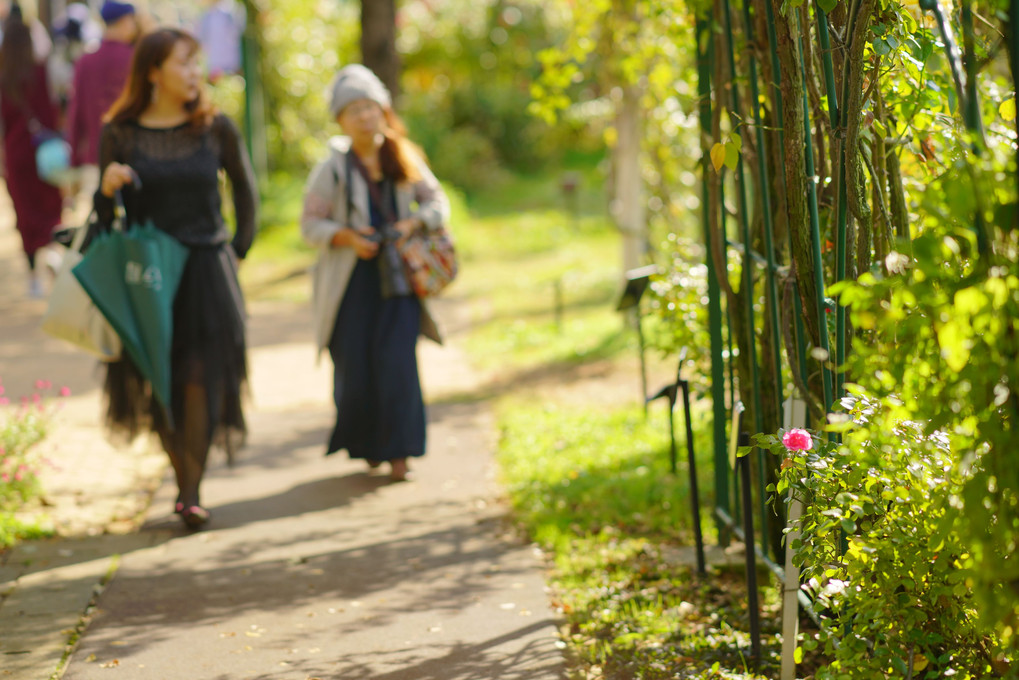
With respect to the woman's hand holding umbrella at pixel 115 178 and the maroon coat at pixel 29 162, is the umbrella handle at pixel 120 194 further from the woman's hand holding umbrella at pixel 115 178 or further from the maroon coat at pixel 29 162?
the maroon coat at pixel 29 162

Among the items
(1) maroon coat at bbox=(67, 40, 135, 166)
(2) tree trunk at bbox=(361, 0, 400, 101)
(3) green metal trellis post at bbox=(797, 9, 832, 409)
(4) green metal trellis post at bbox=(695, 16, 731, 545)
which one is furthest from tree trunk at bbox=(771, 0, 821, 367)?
(2) tree trunk at bbox=(361, 0, 400, 101)

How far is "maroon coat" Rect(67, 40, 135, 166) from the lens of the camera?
8.48 metres

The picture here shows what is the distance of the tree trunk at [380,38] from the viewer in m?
11.6

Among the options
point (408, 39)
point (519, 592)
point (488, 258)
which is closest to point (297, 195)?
point (488, 258)

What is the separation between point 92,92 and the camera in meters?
8.60

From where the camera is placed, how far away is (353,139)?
5.70 metres

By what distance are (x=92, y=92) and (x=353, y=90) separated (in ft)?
12.9

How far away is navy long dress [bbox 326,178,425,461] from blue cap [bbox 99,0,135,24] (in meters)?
4.05

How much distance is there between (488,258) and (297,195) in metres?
3.05

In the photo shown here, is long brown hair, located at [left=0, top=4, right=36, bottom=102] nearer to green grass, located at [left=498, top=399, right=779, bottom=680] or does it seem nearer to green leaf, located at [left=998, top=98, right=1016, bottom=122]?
green grass, located at [left=498, top=399, right=779, bottom=680]

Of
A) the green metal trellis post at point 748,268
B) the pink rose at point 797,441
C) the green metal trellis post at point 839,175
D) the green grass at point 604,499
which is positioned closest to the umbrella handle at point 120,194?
the green grass at point 604,499

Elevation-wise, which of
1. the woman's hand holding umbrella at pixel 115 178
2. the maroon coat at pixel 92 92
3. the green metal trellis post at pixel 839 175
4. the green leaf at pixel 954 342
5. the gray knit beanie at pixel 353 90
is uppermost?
the maroon coat at pixel 92 92

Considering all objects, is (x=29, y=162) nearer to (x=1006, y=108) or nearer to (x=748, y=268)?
(x=748, y=268)

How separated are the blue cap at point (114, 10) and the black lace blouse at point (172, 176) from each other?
13.4 ft
